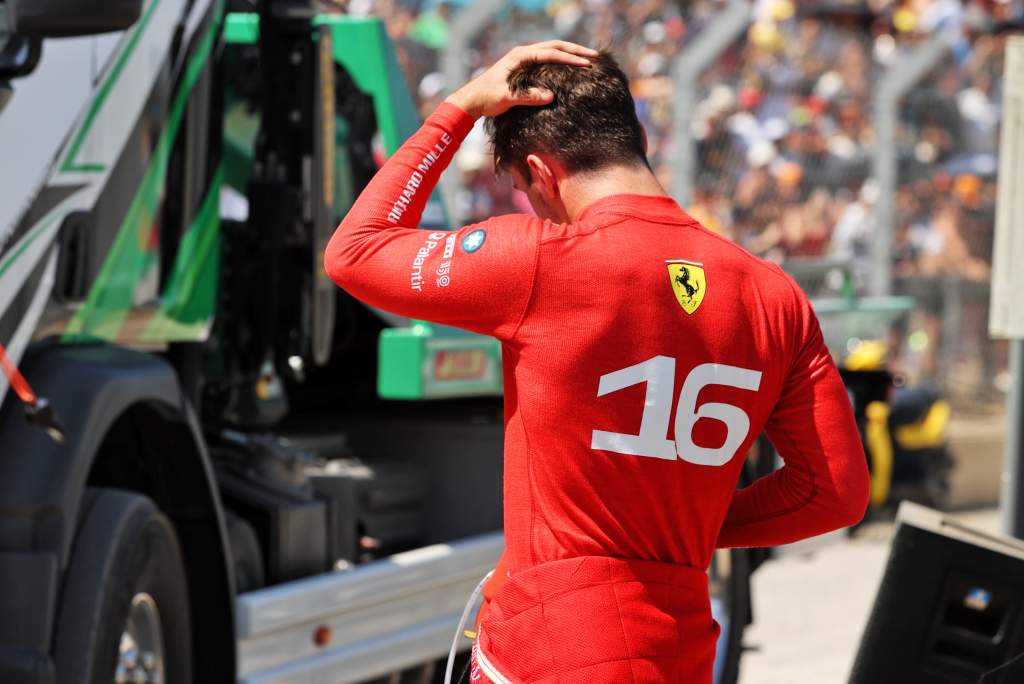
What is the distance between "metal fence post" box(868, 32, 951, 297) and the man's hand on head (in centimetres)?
1027

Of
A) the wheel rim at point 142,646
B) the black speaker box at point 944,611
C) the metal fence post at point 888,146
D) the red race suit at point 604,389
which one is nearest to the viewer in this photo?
the red race suit at point 604,389

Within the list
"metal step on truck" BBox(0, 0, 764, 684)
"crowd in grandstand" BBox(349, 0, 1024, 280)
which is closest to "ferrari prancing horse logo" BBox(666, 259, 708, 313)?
"metal step on truck" BBox(0, 0, 764, 684)

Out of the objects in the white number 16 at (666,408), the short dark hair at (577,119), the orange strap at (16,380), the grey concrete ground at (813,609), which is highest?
the short dark hair at (577,119)

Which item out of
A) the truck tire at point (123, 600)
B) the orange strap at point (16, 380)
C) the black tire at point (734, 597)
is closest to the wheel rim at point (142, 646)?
the truck tire at point (123, 600)

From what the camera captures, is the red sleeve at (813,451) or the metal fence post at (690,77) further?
the metal fence post at (690,77)

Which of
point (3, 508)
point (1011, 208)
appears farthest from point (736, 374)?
point (1011, 208)

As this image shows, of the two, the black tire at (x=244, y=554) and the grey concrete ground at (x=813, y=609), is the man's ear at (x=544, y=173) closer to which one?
the black tire at (x=244, y=554)

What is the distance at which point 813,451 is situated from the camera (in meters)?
2.54

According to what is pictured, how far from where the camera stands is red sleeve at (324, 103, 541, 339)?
2361 mm

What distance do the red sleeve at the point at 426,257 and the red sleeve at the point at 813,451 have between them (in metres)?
0.49

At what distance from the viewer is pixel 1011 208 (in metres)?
4.76

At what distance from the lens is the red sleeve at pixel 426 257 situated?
7.75ft

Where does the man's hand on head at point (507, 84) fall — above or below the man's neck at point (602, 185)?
above

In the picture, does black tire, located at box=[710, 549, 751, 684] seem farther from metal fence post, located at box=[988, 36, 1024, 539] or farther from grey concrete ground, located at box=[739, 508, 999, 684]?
metal fence post, located at box=[988, 36, 1024, 539]
